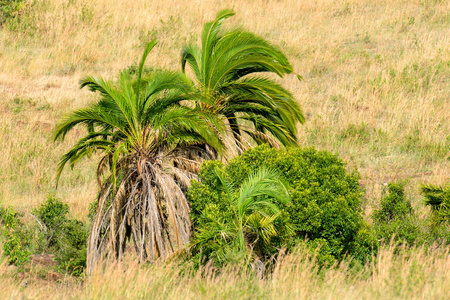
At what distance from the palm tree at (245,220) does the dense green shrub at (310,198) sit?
0.17 meters

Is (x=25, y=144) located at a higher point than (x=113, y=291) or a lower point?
higher

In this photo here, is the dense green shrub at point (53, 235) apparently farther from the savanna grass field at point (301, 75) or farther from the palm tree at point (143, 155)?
the palm tree at point (143, 155)

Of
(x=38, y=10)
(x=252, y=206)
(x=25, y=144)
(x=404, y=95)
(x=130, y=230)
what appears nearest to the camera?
(x=252, y=206)

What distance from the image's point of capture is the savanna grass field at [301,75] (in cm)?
1717

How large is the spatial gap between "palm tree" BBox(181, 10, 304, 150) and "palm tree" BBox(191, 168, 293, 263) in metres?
1.78

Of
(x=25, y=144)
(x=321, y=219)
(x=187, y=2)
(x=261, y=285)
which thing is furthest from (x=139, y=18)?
(x=261, y=285)

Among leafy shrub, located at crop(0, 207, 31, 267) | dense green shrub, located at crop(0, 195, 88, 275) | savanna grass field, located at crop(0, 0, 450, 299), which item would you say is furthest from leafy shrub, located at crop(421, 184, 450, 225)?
leafy shrub, located at crop(0, 207, 31, 267)

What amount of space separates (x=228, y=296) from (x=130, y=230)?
4.21m

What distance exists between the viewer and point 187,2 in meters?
29.4

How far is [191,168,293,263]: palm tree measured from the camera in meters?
8.78

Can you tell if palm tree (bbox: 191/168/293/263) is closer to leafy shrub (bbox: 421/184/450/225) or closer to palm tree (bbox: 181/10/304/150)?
palm tree (bbox: 181/10/304/150)

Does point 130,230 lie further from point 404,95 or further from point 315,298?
point 404,95

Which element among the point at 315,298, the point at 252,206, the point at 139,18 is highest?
the point at 139,18

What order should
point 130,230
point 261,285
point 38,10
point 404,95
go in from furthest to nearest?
point 38,10 < point 404,95 < point 130,230 < point 261,285
